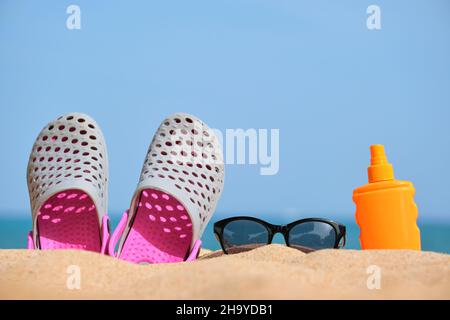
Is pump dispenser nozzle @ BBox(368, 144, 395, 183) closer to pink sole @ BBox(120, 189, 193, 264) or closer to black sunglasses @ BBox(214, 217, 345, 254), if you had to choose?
black sunglasses @ BBox(214, 217, 345, 254)

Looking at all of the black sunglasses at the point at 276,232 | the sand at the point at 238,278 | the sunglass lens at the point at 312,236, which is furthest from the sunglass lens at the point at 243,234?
the sand at the point at 238,278

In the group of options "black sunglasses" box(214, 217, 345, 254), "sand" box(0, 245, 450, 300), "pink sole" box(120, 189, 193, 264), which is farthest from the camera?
"pink sole" box(120, 189, 193, 264)

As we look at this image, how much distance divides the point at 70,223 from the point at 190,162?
18.5 inches

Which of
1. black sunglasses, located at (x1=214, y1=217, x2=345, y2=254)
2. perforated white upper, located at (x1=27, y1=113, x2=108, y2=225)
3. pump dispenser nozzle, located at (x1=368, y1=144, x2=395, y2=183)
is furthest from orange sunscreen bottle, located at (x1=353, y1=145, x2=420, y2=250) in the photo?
perforated white upper, located at (x1=27, y1=113, x2=108, y2=225)

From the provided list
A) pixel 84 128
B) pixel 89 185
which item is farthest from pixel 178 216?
pixel 84 128

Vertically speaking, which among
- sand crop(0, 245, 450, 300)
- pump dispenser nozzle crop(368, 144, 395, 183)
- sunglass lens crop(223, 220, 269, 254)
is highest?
pump dispenser nozzle crop(368, 144, 395, 183)

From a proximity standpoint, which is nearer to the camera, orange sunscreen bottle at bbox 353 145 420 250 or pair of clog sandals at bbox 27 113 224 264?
orange sunscreen bottle at bbox 353 145 420 250

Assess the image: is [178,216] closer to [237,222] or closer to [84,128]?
[237,222]

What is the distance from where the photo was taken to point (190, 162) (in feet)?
6.63

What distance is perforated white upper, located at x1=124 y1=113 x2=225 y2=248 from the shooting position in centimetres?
187

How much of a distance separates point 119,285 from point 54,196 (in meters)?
0.82

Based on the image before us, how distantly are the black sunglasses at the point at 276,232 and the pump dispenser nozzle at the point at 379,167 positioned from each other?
24cm

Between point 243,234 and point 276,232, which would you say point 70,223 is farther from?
point 276,232

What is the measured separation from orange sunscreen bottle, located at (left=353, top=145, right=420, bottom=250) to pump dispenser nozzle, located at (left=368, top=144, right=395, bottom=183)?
0.05 ft
